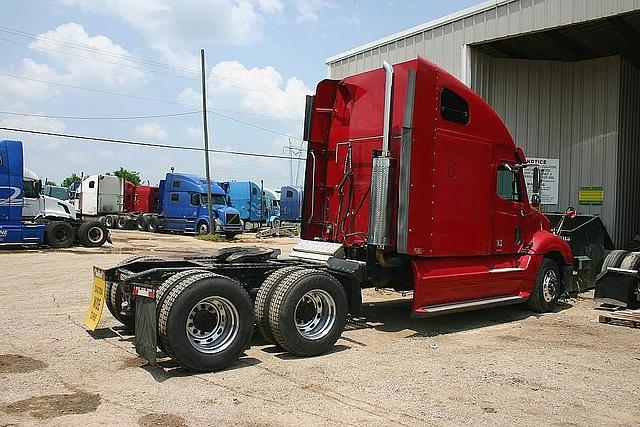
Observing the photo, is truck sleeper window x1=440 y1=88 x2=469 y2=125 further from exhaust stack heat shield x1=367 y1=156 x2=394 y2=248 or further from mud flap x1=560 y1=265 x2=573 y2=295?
mud flap x1=560 y1=265 x2=573 y2=295

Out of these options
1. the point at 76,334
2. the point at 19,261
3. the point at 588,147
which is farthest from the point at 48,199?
the point at 588,147

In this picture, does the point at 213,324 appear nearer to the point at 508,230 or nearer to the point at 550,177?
the point at 508,230

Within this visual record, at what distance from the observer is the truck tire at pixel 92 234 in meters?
21.9

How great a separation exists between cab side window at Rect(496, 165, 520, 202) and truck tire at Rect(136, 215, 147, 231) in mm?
30154

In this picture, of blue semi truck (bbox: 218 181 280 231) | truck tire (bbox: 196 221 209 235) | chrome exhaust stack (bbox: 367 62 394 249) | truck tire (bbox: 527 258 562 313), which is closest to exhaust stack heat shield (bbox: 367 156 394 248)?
chrome exhaust stack (bbox: 367 62 394 249)

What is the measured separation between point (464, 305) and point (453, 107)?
2746 mm

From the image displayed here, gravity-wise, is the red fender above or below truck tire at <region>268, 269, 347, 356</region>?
above

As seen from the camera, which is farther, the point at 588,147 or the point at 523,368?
the point at 588,147

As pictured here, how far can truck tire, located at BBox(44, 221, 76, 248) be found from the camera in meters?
20.8

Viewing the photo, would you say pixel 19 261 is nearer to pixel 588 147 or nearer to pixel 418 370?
pixel 418 370

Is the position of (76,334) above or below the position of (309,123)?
below

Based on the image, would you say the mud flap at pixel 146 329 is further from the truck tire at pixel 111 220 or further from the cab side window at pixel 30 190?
the truck tire at pixel 111 220

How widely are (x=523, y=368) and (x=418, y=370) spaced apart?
3.84 feet

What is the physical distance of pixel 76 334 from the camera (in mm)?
7523
